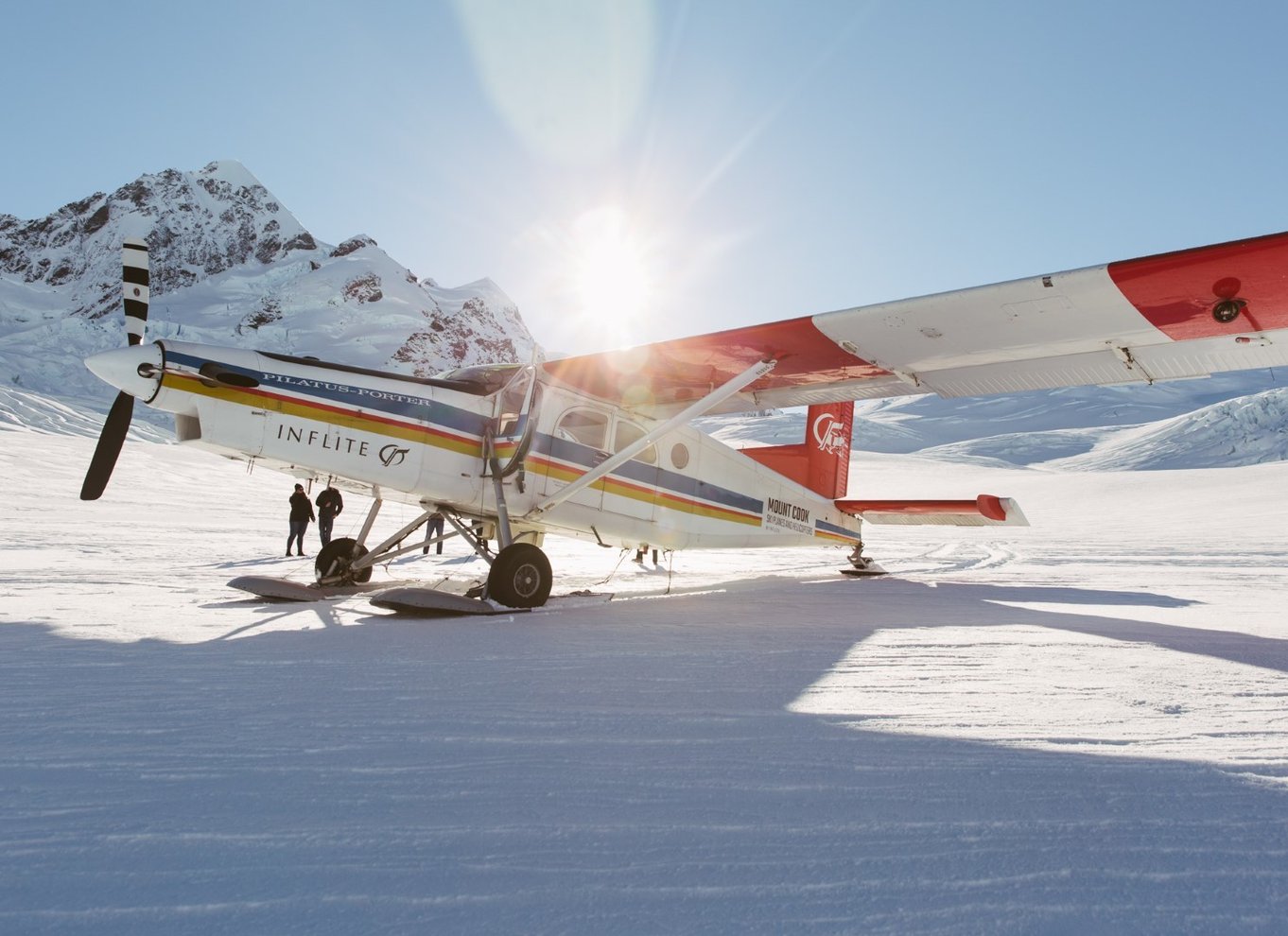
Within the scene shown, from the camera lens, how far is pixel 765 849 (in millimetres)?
1400

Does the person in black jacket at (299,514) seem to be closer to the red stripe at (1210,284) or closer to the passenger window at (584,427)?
the passenger window at (584,427)

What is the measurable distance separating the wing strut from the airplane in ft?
0.07

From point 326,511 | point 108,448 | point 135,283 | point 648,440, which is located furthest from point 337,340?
point 648,440

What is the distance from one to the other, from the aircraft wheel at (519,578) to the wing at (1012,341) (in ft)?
6.18

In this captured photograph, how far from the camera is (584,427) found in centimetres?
695

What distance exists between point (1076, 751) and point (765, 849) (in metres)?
1.12

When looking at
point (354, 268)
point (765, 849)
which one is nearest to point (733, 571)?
point (765, 849)

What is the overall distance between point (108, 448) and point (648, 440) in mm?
4113

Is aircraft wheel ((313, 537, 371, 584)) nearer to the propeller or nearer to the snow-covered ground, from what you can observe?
the propeller

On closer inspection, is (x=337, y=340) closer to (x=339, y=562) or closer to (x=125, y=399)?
(x=339, y=562)

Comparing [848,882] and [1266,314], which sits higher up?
[1266,314]

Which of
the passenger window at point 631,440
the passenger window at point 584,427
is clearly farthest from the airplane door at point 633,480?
the passenger window at point 584,427

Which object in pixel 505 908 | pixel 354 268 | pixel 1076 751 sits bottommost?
pixel 505 908

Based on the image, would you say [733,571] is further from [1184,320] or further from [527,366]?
[1184,320]
